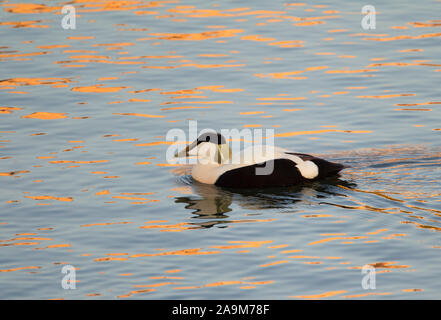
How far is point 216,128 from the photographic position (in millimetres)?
13484

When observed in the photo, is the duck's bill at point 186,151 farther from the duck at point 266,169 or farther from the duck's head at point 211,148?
the duck at point 266,169

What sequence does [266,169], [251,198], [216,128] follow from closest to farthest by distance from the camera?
[251,198]
[266,169]
[216,128]

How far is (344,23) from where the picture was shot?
1839cm

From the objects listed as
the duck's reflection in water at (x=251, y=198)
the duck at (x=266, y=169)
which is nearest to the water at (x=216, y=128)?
the duck's reflection in water at (x=251, y=198)

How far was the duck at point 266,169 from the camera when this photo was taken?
37.6ft

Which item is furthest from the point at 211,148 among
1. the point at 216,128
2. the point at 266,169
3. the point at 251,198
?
the point at 216,128

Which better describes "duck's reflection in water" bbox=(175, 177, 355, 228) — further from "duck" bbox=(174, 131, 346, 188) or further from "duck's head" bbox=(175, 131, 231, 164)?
"duck's head" bbox=(175, 131, 231, 164)

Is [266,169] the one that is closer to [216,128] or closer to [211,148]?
[211,148]

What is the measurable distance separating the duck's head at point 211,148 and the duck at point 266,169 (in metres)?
0.14

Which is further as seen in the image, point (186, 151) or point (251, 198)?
point (186, 151)

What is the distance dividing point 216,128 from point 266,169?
210cm

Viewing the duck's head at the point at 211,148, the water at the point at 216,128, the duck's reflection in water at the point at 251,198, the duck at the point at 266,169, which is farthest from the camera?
the duck's head at the point at 211,148
